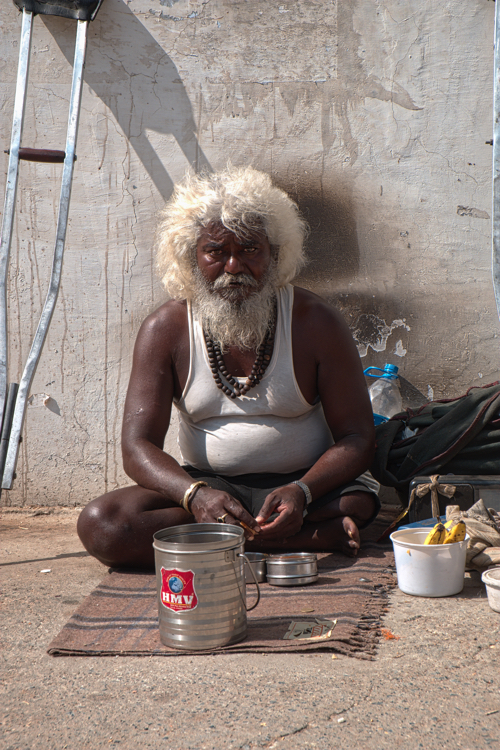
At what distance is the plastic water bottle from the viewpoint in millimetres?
3906

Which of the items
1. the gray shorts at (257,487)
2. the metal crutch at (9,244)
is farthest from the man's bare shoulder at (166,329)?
the gray shorts at (257,487)

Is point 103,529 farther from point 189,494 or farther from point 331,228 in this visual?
point 331,228

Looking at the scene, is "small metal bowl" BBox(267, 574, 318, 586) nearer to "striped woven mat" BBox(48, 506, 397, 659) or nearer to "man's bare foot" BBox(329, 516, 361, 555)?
"striped woven mat" BBox(48, 506, 397, 659)

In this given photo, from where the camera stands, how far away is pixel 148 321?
3.29 metres

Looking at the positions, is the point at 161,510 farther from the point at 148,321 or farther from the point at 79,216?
the point at 79,216

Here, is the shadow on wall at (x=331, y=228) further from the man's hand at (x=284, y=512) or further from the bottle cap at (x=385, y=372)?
the man's hand at (x=284, y=512)

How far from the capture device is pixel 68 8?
3.71 metres

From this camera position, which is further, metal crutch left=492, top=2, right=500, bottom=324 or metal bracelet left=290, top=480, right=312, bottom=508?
metal bracelet left=290, top=480, right=312, bottom=508

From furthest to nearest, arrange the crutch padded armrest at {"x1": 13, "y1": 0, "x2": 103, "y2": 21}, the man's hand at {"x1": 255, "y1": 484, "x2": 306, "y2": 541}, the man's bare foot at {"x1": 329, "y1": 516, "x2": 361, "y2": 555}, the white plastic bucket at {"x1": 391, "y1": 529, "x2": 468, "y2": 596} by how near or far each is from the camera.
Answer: the crutch padded armrest at {"x1": 13, "y1": 0, "x2": 103, "y2": 21} < the man's bare foot at {"x1": 329, "y1": 516, "x2": 361, "y2": 555} < the man's hand at {"x1": 255, "y1": 484, "x2": 306, "y2": 541} < the white plastic bucket at {"x1": 391, "y1": 529, "x2": 468, "y2": 596}

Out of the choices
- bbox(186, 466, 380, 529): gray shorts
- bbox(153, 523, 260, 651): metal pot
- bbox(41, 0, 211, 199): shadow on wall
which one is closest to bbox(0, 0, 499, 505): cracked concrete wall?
bbox(41, 0, 211, 199): shadow on wall

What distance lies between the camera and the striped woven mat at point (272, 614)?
2.06 metres

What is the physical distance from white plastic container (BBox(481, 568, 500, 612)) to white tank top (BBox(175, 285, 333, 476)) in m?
1.07

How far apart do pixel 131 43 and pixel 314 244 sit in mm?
1580

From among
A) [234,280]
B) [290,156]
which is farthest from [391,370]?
[290,156]
